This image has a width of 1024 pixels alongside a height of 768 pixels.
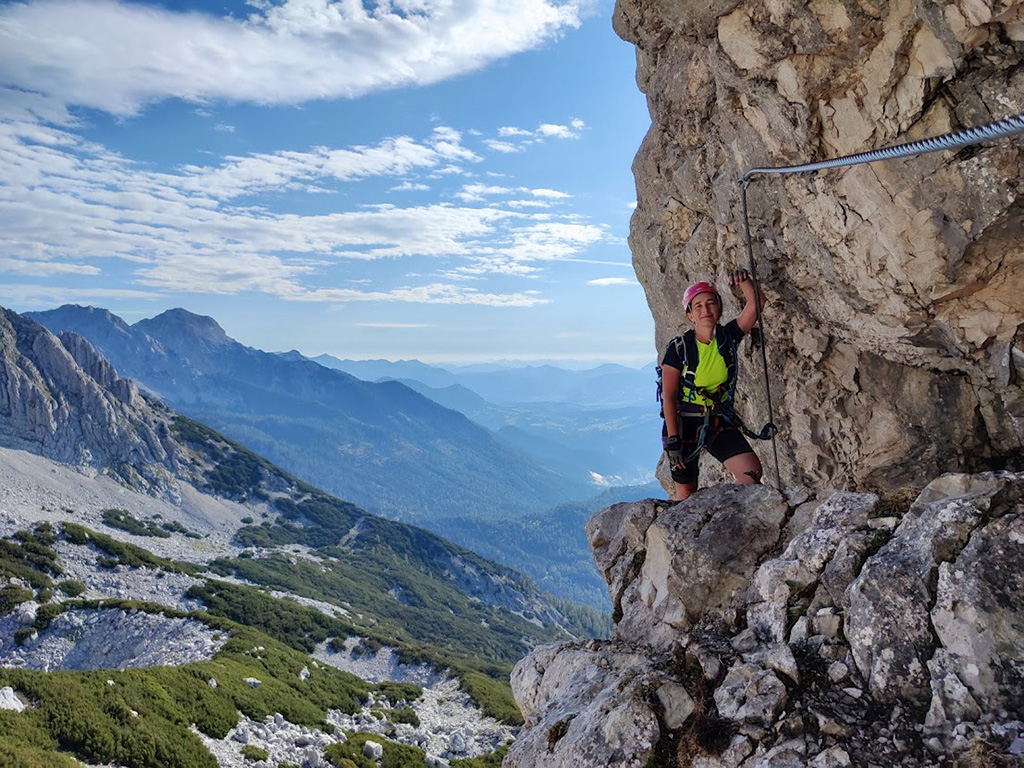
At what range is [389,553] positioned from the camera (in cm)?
17988

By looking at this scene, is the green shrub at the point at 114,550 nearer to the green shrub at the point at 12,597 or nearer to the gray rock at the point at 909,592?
the green shrub at the point at 12,597

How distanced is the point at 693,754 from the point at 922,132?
7.91 metres

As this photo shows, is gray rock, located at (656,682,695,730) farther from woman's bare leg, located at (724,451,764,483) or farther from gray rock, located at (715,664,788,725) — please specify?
woman's bare leg, located at (724,451,764,483)

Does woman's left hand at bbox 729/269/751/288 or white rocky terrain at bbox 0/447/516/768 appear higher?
woman's left hand at bbox 729/269/751/288

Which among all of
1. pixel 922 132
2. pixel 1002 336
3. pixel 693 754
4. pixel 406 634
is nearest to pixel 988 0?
pixel 922 132

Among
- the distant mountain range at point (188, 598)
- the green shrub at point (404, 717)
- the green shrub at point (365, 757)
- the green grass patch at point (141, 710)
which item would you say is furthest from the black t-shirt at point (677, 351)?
the green shrub at point (404, 717)

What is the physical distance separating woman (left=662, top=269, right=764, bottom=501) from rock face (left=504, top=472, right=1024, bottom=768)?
66.8 inches

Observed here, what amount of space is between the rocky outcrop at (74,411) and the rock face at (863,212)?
170 m

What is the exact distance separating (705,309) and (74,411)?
184459 millimetres

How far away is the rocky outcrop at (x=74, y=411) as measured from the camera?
145 metres

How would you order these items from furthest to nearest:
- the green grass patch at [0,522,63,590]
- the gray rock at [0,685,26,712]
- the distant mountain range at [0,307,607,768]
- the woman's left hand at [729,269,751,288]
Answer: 1. the green grass patch at [0,522,63,590]
2. the distant mountain range at [0,307,607,768]
3. the gray rock at [0,685,26,712]
4. the woman's left hand at [729,269,751,288]

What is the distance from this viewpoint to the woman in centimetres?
954

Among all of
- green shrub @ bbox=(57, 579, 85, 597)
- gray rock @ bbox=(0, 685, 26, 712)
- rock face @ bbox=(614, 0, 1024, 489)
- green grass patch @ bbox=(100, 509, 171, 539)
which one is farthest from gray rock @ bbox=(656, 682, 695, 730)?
green grass patch @ bbox=(100, 509, 171, 539)

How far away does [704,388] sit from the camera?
9.70m
